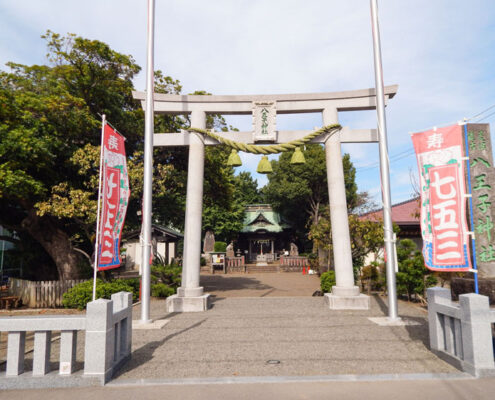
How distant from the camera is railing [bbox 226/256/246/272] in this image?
91.7 ft

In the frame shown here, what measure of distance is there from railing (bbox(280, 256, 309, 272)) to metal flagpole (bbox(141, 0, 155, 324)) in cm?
2147

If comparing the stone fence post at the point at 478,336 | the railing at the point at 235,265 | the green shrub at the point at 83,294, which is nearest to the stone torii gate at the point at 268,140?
the green shrub at the point at 83,294

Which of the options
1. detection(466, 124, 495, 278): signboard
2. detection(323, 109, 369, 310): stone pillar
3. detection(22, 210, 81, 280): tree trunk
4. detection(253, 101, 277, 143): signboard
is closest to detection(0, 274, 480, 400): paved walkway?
detection(323, 109, 369, 310): stone pillar

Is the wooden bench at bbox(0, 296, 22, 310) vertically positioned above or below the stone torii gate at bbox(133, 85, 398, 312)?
below

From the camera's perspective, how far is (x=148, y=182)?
28.0 feet

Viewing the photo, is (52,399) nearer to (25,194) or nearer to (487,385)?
(487,385)

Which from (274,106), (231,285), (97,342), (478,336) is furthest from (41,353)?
(231,285)

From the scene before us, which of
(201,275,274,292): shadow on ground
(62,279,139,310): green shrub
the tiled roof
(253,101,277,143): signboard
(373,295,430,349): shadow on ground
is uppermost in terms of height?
(253,101,277,143): signboard

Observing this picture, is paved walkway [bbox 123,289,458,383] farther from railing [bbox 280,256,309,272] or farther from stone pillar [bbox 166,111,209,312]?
railing [bbox 280,256,309,272]

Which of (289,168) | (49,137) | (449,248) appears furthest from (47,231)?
(289,168)

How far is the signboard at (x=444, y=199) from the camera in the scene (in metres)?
5.72

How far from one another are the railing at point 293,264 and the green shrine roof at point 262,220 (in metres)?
6.11

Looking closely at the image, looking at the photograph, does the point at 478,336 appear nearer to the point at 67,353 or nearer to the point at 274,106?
the point at 67,353

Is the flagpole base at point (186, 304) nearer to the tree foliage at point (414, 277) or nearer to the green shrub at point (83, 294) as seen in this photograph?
the green shrub at point (83, 294)
